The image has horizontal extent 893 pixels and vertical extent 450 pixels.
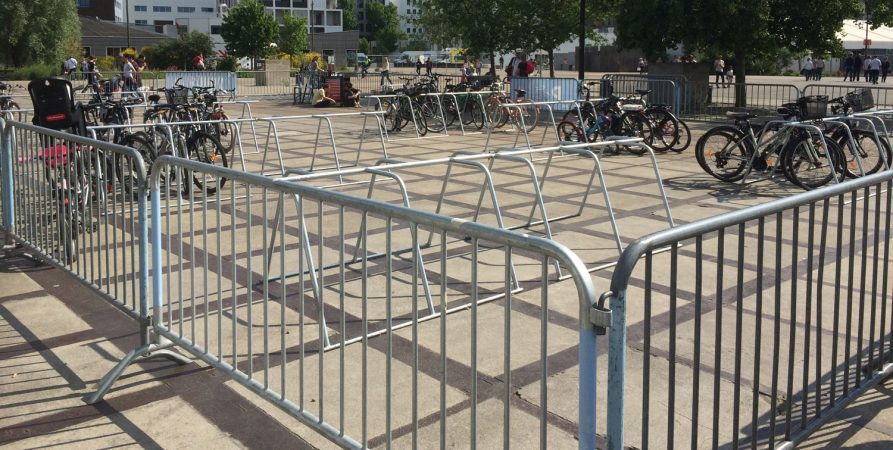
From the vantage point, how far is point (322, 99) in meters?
26.1

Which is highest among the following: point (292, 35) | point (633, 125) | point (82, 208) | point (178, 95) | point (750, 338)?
point (292, 35)

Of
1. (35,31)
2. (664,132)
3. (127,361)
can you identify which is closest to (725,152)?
(664,132)

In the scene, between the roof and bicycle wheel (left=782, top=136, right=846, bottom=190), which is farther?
the roof

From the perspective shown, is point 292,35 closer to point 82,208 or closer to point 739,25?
point 739,25

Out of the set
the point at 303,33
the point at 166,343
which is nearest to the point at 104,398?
the point at 166,343

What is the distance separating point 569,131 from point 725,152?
14.3 feet

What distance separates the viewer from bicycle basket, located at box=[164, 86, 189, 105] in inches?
645

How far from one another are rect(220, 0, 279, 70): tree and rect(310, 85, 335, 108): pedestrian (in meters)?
44.1

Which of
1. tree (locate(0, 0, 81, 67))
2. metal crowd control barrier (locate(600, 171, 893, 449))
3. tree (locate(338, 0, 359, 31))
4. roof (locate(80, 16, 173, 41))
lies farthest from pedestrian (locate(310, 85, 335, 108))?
tree (locate(338, 0, 359, 31))

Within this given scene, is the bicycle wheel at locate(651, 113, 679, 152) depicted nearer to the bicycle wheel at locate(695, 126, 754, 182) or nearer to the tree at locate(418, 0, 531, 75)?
the bicycle wheel at locate(695, 126, 754, 182)

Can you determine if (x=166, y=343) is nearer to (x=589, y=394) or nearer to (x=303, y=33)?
(x=589, y=394)

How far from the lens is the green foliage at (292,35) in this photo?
84.2 meters

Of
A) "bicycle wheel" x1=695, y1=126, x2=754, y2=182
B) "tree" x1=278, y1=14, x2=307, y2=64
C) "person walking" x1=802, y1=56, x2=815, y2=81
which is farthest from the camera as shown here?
"tree" x1=278, y1=14, x2=307, y2=64

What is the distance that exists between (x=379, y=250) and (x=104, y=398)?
3.55 meters
